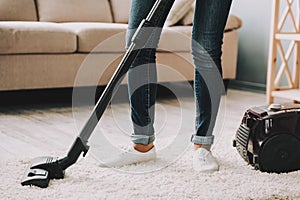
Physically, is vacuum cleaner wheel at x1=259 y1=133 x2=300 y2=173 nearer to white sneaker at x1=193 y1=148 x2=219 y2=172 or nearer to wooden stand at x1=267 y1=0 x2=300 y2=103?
white sneaker at x1=193 y1=148 x2=219 y2=172

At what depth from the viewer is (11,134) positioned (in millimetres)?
2084

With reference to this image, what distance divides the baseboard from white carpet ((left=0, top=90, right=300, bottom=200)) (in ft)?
6.35

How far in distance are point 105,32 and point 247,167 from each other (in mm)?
1467

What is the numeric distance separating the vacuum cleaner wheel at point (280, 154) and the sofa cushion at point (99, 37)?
1483 mm

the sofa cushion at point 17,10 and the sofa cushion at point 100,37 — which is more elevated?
the sofa cushion at point 17,10

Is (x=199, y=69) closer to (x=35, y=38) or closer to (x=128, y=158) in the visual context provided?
(x=128, y=158)

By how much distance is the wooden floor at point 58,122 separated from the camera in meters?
1.88

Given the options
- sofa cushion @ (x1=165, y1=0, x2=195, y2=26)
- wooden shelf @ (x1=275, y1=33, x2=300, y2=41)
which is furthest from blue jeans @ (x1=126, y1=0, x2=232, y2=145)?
sofa cushion @ (x1=165, y1=0, x2=195, y2=26)

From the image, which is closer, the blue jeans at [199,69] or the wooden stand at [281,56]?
the blue jeans at [199,69]

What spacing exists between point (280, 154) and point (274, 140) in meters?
0.05

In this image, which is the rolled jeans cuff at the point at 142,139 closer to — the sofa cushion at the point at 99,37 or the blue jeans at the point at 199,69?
the blue jeans at the point at 199,69

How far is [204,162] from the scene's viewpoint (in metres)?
1.58

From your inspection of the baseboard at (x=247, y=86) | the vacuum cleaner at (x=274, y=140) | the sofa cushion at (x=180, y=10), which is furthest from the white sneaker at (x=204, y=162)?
the baseboard at (x=247, y=86)

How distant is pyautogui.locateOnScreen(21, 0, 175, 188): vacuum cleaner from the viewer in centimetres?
141
